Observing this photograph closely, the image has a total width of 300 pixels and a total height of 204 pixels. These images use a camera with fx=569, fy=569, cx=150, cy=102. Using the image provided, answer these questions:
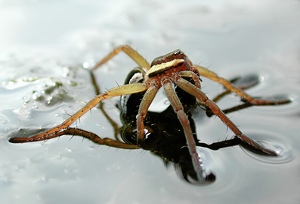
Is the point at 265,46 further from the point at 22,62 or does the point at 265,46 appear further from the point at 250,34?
the point at 22,62

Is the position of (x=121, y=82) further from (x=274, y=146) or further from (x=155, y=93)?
(x=274, y=146)

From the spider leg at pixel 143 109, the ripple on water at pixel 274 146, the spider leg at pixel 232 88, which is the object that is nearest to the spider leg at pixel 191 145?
the spider leg at pixel 143 109

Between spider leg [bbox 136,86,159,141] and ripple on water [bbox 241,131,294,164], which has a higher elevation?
spider leg [bbox 136,86,159,141]

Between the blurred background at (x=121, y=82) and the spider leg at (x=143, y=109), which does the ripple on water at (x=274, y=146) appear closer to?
the blurred background at (x=121, y=82)

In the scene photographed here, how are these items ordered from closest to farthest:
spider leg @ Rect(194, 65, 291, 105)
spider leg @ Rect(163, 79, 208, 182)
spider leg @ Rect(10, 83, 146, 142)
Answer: spider leg @ Rect(163, 79, 208, 182) < spider leg @ Rect(10, 83, 146, 142) < spider leg @ Rect(194, 65, 291, 105)

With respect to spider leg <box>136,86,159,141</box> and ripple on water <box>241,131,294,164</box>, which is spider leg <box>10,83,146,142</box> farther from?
ripple on water <box>241,131,294,164</box>

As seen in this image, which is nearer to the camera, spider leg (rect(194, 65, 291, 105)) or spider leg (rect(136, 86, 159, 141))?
spider leg (rect(136, 86, 159, 141))

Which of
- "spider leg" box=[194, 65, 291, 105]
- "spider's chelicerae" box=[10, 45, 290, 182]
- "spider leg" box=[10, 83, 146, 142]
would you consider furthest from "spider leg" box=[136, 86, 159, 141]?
"spider leg" box=[194, 65, 291, 105]
